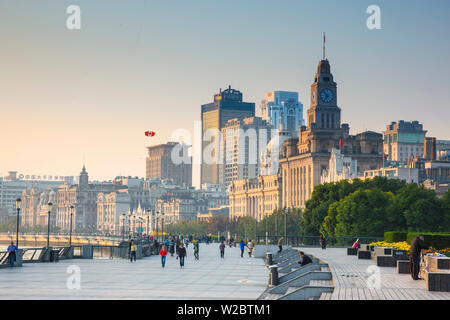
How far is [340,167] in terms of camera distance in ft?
576

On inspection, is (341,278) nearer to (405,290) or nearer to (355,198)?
(405,290)

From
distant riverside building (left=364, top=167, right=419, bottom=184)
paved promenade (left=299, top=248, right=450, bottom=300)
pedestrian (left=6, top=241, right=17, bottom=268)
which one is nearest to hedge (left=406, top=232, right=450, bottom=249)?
paved promenade (left=299, top=248, right=450, bottom=300)

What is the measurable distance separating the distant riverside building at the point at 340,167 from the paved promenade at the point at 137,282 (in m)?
115

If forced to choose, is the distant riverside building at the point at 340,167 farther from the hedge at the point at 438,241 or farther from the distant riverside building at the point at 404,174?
the hedge at the point at 438,241

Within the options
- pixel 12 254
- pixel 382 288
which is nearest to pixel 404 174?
pixel 12 254

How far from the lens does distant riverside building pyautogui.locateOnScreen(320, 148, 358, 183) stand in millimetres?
170625

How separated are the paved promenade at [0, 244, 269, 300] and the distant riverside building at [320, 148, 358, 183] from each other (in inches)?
4527

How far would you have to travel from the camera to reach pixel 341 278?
35969 millimetres

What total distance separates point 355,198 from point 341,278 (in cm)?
6509

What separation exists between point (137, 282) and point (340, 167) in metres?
137

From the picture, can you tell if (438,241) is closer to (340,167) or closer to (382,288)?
(382,288)

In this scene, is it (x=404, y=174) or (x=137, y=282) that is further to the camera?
(x=404, y=174)
